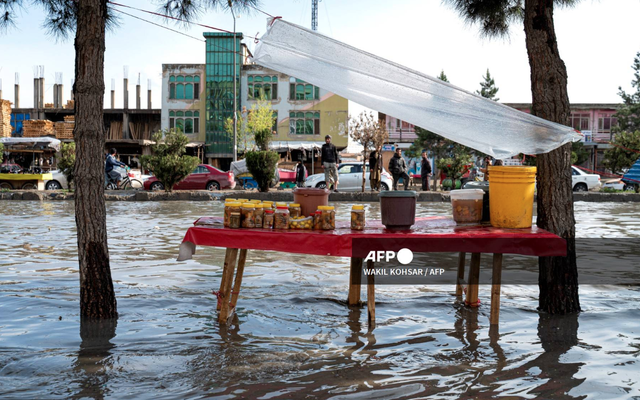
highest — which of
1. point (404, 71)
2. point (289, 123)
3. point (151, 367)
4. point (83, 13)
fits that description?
point (289, 123)

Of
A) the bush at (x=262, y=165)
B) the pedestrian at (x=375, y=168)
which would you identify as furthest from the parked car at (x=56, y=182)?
the pedestrian at (x=375, y=168)

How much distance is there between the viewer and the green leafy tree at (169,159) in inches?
871

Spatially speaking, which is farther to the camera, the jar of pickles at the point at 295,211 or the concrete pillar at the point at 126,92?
the concrete pillar at the point at 126,92

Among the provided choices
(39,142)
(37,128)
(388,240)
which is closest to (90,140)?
(388,240)

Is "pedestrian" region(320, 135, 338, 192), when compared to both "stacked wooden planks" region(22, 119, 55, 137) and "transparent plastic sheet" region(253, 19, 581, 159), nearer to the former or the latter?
"transparent plastic sheet" region(253, 19, 581, 159)

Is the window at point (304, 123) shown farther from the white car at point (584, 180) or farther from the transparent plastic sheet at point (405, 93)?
the transparent plastic sheet at point (405, 93)

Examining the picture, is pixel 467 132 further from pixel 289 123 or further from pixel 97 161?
pixel 289 123

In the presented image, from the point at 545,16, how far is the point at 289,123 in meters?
47.6

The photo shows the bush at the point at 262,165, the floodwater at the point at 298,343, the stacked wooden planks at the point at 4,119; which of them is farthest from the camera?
the stacked wooden planks at the point at 4,119

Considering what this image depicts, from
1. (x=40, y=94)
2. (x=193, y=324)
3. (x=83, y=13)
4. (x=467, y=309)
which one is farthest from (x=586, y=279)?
(x=40, y=94)

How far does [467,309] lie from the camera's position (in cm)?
604

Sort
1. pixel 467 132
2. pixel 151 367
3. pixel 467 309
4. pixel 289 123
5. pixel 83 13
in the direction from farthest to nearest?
1. pixel 289 123
2. pixel 467 309
3. pixel 467 132
4. pixel 83 13
5. pixel 151 367

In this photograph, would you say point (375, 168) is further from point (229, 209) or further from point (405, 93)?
point (229, 209)

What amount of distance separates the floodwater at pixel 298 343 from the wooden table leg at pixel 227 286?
141 millimetres
